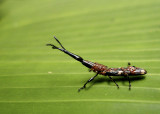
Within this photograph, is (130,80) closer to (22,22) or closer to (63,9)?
(63,9)

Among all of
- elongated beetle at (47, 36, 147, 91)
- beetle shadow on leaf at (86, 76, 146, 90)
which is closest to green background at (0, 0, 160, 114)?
beetle shadow on leaf at (86, 76, 146, 90)

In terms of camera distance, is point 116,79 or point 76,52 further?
point 76,52

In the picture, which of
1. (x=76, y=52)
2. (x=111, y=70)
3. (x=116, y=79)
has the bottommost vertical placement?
(x=116, y=79)

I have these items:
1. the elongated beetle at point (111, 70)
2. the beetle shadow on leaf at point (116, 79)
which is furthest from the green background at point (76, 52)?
the elongated beetle at point (111, 70)

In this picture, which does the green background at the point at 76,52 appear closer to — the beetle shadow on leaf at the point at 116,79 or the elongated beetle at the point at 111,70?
the beetle shadow on leaf at the point at 116,79

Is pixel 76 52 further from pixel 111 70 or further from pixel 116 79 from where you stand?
pixel 116 79

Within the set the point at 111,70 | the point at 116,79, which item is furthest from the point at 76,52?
the point at 116,79

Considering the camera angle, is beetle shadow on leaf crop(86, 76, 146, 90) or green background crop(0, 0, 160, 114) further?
beetle shadow on leaf crop(86, 76, 146, 90)

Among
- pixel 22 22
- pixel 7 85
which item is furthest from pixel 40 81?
pixel 22 22

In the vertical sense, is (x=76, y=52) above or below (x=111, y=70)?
above

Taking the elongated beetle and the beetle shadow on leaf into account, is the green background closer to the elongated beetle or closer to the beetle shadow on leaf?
the beetle shadow on leaf
